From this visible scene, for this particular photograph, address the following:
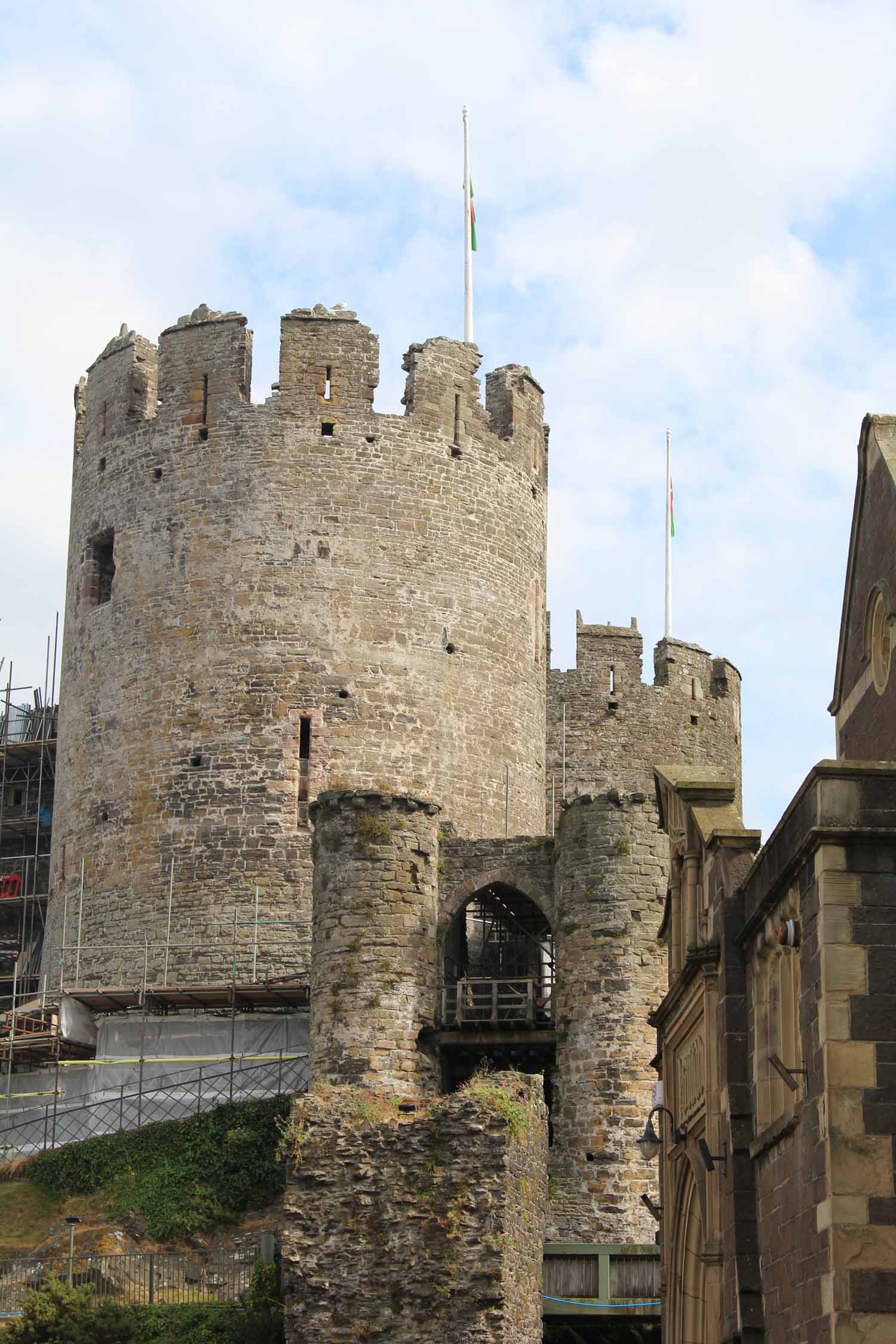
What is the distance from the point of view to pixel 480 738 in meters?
36.6

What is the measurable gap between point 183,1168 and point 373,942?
4236 millimetres

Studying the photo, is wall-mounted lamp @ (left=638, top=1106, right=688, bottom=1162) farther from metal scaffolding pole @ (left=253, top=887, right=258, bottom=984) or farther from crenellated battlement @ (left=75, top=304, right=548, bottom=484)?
crenellated battlement @ (left=75, top=304, right=548, bottom=484)

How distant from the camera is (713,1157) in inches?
744

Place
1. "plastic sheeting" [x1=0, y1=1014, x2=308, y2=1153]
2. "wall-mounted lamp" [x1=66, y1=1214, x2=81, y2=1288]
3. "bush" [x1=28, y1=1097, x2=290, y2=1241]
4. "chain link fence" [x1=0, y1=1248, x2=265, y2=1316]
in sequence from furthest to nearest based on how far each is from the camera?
"plastic sheeting" [x1=0, y1=1014, x2=308, y2=1153] → "bush" [x1=28, y1=1097, x2=290, y2=1241] → "chain link fence" [x1=0, y1=1248, x2=265, y2=1316] → "wall-mounted lamp" [x1=66, y1=1214, x2=81, y2=1288]

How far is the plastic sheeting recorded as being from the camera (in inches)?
1307

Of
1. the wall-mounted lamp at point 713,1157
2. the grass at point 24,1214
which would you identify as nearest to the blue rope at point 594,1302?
the grass at point 24,1214

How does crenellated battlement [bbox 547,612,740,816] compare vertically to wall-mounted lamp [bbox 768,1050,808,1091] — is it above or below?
above

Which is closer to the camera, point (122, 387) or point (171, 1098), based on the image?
point (171, 1098)

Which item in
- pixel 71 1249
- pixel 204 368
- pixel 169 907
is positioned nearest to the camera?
pixel 71 1249

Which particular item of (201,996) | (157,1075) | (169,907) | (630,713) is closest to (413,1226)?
(157,1075)

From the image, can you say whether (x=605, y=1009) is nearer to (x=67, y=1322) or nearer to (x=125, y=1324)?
(x=125, y=1324)

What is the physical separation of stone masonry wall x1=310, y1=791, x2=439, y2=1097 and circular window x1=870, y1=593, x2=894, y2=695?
940 cm

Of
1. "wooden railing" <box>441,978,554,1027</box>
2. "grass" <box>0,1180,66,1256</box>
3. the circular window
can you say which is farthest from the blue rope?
the circular window

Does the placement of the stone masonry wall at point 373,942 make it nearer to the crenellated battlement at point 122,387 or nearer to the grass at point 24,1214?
the grass at point 24,1214
